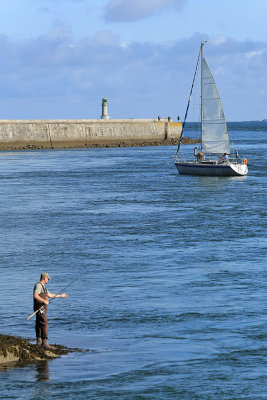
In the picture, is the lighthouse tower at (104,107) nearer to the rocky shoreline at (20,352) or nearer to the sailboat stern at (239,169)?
the sailboat stern at (239,169)

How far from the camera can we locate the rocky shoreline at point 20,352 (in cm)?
1669

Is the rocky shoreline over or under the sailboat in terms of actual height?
under

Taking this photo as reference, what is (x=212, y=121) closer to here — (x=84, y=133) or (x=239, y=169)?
(x=239, y=169)

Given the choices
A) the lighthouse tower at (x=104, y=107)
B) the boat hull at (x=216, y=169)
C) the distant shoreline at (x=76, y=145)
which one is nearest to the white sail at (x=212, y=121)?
the boat hull at (x=216, y=169)

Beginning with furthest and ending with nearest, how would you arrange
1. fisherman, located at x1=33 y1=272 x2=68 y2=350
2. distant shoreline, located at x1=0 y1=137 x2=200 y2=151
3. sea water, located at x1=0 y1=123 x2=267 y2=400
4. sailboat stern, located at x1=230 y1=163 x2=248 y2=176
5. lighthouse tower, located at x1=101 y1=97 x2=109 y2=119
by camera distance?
1. lighthouse tower, located at x1=101 y1=97 x2=109 y2=119
2. distant shoreline, located at x1=0 y1=137 x2=200 y2=151
3. sailboat stern, located at x1=230 y1=163 x2=248 y2=176
4. fisherman, located at x1=33 y1=272 x2=68 y2=350
5. sea water, located at x1=0 y1=123 x2=267 y2=400

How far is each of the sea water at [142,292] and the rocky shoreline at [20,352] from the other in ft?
1.02

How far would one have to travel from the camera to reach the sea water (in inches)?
638

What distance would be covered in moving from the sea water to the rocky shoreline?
31cm

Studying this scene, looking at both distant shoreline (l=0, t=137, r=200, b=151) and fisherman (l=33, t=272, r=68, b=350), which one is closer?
fisherman (l=33, t=272, r=68, b=350)

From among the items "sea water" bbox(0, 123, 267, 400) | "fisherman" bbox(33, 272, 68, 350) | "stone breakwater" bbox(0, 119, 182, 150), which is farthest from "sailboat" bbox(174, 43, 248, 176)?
"stone breakwater" bbox(0, 119, 182, 150)

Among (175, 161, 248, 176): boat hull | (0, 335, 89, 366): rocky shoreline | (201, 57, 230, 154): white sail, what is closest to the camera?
(0, 335, 89, 366): rocky shoreline

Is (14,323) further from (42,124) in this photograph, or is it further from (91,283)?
(42,124)

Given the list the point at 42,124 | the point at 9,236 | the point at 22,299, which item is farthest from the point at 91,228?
the point at 42,124

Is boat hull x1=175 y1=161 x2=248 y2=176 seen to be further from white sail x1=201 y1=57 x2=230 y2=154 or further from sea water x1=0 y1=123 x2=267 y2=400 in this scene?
sea water x1=0 y1=123 x2=267 y2=400
